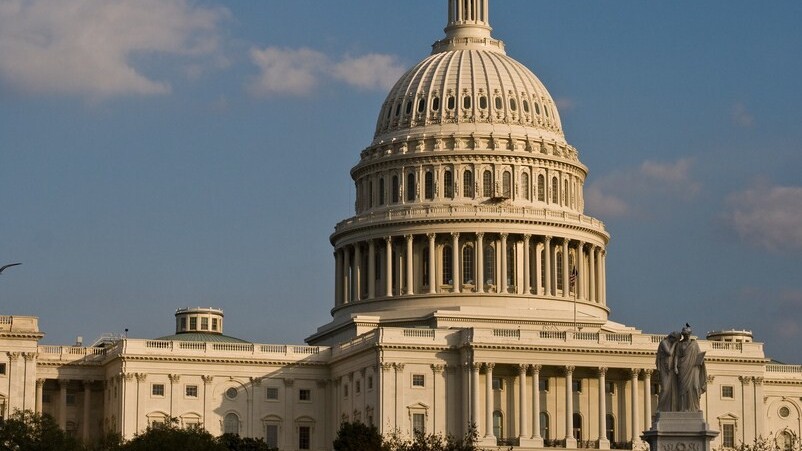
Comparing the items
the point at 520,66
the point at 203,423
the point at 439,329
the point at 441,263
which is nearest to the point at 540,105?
the point at 520,66

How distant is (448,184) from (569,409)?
97.4ft

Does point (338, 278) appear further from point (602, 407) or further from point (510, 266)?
point (602, 407)

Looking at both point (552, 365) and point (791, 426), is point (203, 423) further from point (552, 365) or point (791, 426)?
point (791, 426)

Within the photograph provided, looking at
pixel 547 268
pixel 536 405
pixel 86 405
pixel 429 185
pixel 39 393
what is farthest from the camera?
pixel 429 185

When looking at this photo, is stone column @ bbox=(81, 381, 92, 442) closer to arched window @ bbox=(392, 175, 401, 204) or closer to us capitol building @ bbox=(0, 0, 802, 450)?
us capitol building @ bbox=(0, 0, 802, 450)

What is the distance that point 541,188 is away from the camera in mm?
186625

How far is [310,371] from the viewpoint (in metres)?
176

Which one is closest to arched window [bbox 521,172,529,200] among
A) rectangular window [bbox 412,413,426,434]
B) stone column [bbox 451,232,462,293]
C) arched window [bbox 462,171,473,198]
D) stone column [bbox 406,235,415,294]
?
arched window [bbox 462,171,473,198]

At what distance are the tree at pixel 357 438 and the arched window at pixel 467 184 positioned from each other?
4132 centimetres

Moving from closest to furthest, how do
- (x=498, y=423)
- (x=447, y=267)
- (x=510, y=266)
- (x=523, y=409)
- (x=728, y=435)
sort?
(x=523, y=409)
(x=498, y=423)
(x=728, y=435)
(x=510, y=266)
(x=447, y=267)

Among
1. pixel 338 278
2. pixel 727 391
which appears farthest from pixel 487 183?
pixel 727 391

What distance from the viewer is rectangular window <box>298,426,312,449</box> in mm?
174625

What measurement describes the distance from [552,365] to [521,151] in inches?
1075

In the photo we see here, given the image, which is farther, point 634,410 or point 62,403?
point 62,403
